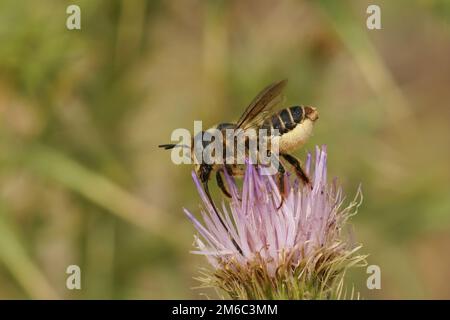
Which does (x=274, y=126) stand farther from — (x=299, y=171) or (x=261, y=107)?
(x=299, y=171)

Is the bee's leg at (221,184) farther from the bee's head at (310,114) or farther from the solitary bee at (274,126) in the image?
the bee's head at (310,114)

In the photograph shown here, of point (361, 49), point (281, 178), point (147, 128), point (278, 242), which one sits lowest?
point (278, 242)

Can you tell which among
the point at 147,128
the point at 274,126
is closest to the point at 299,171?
the point at 274,126

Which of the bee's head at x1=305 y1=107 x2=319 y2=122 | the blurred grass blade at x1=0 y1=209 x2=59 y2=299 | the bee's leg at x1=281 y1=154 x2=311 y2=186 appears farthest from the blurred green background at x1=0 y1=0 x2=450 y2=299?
the bee's leg at x1=281 y1=154 x2=311 y2=186

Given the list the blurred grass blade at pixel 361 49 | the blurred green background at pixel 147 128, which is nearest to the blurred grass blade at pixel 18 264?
the blurred green background at pixel 147 128

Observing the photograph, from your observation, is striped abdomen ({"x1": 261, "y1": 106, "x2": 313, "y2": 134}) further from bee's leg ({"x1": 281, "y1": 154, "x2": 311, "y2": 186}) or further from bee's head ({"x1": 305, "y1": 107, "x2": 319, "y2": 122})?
bee's leg ({"x1": 281, "y1": 154, "x2": 311, "y2": 186})
